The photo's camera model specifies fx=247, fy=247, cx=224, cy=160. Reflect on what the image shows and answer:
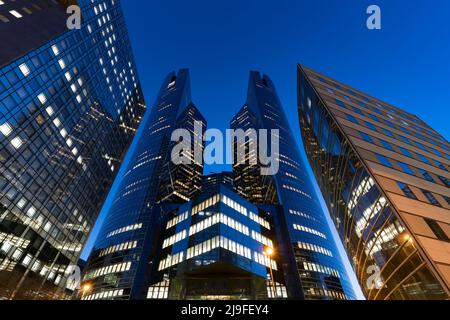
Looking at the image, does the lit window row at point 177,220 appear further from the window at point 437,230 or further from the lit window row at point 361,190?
the window at point 437,230

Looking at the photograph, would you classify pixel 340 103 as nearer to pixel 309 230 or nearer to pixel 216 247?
pixel 216 247

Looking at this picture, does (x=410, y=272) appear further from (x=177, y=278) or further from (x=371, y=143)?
(x=177, y=278)

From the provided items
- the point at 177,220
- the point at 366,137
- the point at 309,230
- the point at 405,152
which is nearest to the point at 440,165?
the point at 405,152

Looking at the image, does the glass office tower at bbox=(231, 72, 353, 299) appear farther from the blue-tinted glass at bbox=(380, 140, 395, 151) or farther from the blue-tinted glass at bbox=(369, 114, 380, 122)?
the blue-tinted glass at bbox=(380, 140, 395, 151)

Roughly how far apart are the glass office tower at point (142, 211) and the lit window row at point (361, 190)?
6328 cm

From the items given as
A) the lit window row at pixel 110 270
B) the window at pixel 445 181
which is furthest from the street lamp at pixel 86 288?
the window at pixel 445 181

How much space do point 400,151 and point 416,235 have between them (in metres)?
14.3

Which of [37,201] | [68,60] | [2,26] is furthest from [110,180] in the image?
[2,26]

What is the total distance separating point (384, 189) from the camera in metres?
21.8

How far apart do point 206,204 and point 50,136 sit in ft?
131

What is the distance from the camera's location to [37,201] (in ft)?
171

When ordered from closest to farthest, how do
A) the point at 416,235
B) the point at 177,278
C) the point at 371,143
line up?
1. the point at 416,235
2. the point at 371,143
3. the point at 177,278

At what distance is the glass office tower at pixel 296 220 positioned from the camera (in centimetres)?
7531

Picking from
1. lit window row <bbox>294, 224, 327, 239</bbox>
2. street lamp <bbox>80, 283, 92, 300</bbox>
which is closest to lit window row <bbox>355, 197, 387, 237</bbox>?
lit window row <bbox>294, 224, 327, 239</bbox>
